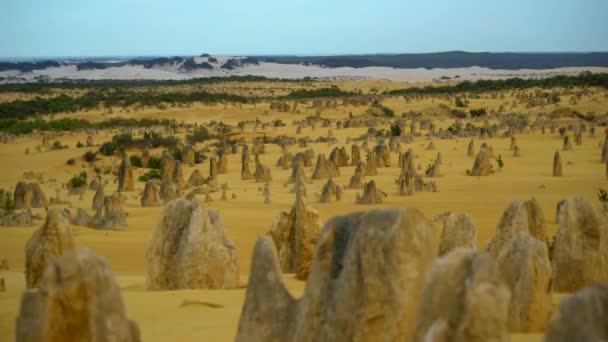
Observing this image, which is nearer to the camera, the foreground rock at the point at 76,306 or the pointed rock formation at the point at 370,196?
the foreground rock at the point at 76,306

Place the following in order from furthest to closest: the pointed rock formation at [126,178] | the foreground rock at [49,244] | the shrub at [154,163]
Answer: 1. the shrub at [154,163]
2. the pointed rock formation at [126,178]
3. the foreground rock at [49,244]

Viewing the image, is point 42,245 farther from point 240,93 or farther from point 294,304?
point 240,93

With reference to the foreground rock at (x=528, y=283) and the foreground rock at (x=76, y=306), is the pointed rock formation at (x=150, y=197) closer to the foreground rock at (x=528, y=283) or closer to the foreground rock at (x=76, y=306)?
the foreground rock at (x=528, y=283)

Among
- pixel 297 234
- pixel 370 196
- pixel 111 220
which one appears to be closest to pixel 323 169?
pixel 370 196

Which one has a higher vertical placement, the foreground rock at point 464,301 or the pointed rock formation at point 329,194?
the foreground rock at point 464,301

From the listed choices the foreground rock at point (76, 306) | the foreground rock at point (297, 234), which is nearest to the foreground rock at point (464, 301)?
the foreground rock at point (76, 306)

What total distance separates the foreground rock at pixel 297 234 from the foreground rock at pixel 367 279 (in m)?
4.75

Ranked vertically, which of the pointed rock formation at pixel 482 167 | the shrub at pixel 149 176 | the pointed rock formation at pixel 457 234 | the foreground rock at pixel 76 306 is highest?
the foreground rock at pixel 76 306

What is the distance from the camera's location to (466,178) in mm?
21531

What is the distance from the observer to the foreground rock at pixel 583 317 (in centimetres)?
386

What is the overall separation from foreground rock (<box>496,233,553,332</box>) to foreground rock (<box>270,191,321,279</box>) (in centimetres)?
389

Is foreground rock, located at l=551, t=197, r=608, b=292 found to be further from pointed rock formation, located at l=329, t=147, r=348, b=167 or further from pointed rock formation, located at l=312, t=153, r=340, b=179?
pointed rock formation, located at l=329, t=147, r=348, b=167

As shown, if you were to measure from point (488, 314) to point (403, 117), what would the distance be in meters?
40.1

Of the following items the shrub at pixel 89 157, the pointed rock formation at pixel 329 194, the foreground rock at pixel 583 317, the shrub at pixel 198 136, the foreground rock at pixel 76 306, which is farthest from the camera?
the shrub at pixel 198 136
